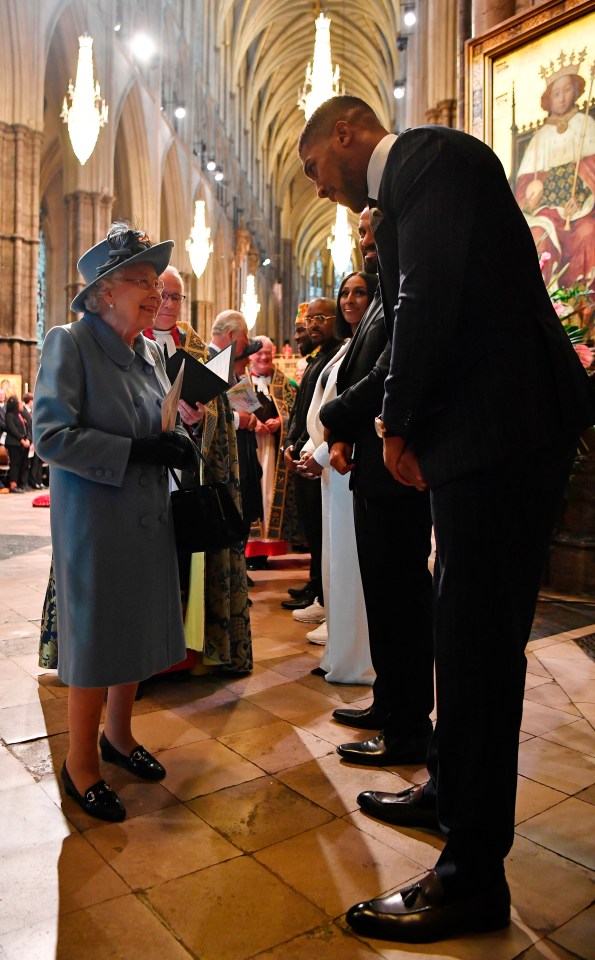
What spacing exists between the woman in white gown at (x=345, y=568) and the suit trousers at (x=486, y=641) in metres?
1.44

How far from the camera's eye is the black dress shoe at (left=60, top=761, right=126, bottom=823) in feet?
6.25

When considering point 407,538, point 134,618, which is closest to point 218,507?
point 134,618

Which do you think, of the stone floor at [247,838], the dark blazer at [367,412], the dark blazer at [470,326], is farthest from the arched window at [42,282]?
the dark blazer at [470,326]

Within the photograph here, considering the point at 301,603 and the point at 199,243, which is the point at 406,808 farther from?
the point at 199,243

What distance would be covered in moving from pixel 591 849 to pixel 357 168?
1723 mm

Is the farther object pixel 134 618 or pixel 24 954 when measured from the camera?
pixel 134 618

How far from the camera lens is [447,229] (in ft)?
4.48

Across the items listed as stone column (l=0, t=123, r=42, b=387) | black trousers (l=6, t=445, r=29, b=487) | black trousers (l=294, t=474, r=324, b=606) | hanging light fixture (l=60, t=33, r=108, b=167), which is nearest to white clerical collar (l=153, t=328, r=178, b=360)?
black trousers (l=294, t=474, r=324, b=606)

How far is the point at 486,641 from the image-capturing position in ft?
4.64

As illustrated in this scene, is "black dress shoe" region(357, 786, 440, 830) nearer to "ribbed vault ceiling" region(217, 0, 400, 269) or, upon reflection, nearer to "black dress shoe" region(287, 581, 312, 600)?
"black dress shoe" region(287, 581, 312, 600)

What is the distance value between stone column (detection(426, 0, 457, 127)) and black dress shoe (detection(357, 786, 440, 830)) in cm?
1013

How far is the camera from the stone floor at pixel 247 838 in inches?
56.2

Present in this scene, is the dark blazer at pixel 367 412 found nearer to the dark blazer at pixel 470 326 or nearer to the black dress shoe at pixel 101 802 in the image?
the dark blazer at pixel 470 326

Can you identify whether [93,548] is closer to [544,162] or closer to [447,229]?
[447,229]
